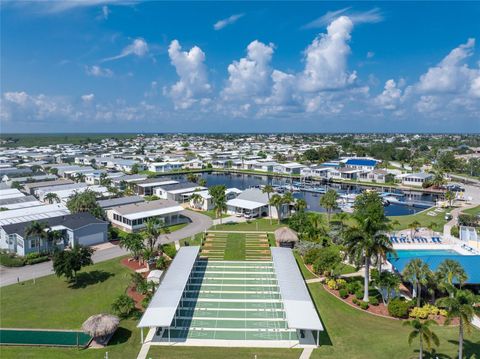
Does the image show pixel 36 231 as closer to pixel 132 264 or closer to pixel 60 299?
pixel 132 264

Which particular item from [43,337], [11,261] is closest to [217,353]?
[43,337]

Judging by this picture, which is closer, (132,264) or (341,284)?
(341,284)

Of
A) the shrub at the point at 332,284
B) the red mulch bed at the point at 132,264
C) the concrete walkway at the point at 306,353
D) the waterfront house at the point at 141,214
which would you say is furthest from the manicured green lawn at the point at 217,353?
Result: the waterfront house at the point at 141,214

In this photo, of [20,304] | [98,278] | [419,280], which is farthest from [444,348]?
[20,304]

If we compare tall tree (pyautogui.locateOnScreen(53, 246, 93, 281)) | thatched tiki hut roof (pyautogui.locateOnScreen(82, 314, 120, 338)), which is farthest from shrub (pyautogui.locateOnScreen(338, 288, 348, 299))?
tall tree (pyautogui.locateOnScreen(53, 246, 93, 281))

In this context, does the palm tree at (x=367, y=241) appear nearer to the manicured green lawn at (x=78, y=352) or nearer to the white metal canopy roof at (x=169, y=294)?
the white metal canopy roof at (x=169, y=294)

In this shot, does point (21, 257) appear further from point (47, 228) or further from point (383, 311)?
point (383, 311)
